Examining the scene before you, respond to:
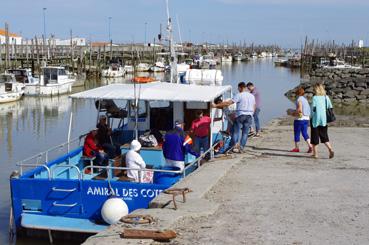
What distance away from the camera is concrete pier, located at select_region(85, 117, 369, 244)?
810 cm

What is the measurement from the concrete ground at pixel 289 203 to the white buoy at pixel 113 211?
5.38ft

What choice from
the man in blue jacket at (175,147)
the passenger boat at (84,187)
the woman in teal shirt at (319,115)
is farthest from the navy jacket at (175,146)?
the woman in teal shirt at (319,115)

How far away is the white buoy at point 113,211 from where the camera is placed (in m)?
10.8

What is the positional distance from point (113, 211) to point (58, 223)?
1326 millimetres

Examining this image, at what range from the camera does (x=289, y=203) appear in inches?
386

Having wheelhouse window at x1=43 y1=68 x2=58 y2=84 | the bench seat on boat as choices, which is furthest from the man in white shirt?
wheelhouse window at x1=43 y1=68 x2=58 y2=84

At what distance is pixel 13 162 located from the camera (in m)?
21.4

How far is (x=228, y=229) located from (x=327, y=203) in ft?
7.24

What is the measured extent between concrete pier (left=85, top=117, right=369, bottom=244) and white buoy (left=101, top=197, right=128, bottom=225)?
3.54ft

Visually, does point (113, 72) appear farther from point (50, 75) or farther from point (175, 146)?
point (175, 146)

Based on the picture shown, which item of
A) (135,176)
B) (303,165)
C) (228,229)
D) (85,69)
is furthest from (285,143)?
(85,69)

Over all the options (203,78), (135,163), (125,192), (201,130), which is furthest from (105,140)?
(203,78)

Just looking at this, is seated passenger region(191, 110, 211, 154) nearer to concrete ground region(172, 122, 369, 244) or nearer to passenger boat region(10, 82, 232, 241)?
passenger boat region(10, 82, 232, 241)

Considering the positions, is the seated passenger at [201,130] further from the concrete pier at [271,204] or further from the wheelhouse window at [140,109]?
the wheelhouse window at [140,109]
